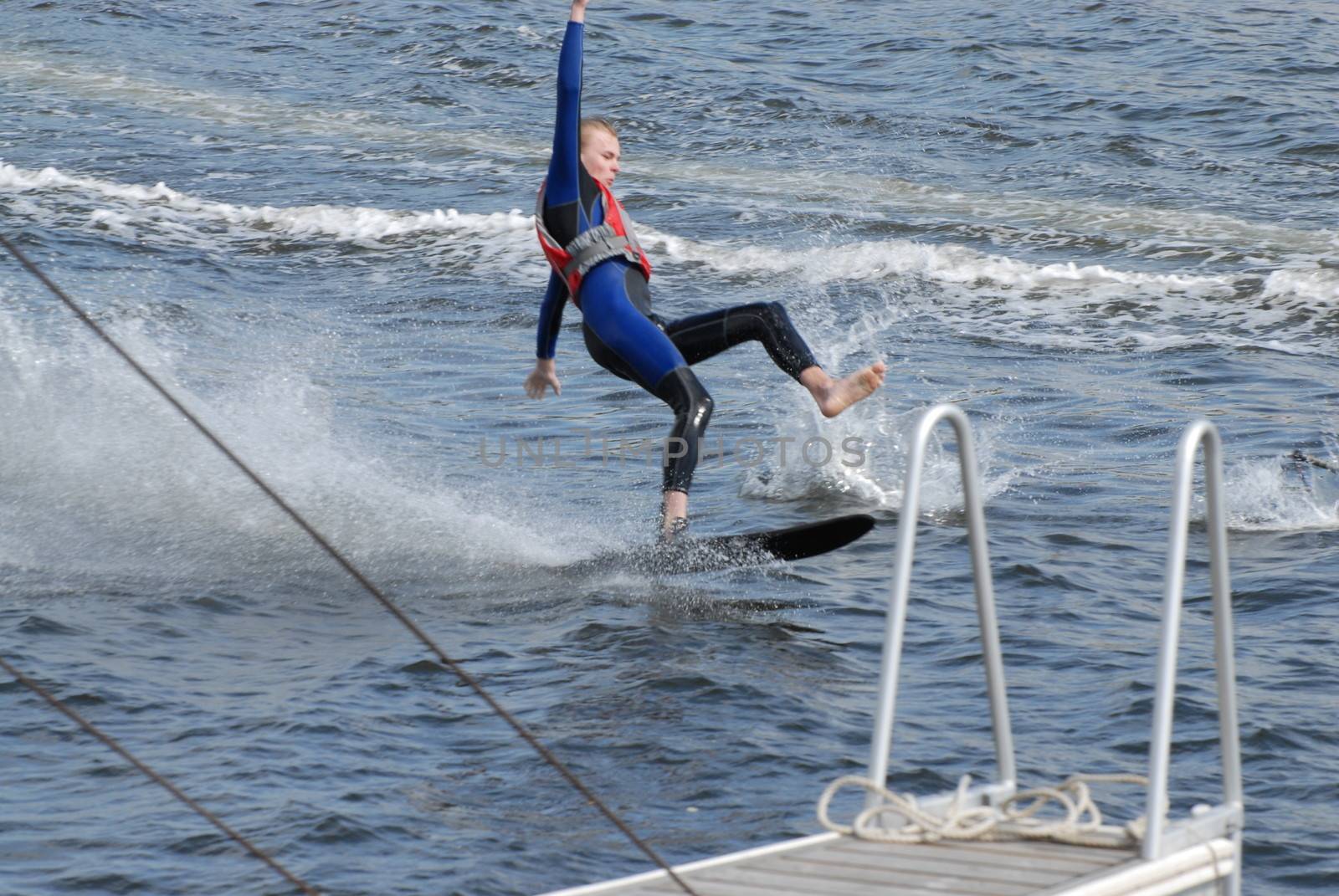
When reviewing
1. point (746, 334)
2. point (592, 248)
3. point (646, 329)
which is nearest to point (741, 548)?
point (746, 334)

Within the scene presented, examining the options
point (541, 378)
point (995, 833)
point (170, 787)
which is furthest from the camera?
point (541, 378)

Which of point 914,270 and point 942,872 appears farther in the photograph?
point 914,270

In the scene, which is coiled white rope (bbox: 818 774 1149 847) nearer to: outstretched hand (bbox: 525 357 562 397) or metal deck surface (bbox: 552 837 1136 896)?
metal deck surface (bbox: 552 837 1136 896)

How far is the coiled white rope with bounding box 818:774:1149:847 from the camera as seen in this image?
3.72 meters

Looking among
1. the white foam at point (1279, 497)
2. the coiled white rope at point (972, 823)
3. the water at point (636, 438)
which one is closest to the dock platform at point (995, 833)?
the coiled white rope at point (972, 823)

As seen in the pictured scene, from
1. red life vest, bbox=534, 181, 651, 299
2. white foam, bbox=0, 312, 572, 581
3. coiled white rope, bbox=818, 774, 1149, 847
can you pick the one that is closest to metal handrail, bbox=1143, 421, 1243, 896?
coiled white rope, bbox=818, 774, 1149, 847

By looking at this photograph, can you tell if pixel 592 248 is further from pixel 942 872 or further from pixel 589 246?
pixel 942 872

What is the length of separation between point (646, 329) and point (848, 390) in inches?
39.3

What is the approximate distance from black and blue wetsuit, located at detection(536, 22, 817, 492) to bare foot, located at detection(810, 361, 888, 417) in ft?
0.81

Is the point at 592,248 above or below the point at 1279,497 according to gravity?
above

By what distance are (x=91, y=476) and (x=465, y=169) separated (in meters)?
11.4

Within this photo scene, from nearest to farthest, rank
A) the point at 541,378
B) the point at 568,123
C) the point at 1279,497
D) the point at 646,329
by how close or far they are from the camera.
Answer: the point at 568,123 → the point at 646,329 → the point at 541,378 → the point at 1279,497

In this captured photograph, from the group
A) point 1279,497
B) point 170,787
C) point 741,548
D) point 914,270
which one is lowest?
point 741,548

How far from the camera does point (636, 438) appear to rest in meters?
10.1
